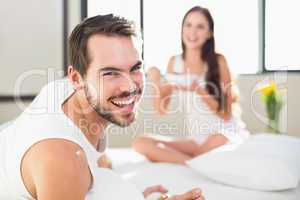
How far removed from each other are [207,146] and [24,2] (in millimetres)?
1755

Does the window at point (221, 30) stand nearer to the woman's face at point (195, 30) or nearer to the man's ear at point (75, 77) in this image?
the woman's face at point (195, 30)

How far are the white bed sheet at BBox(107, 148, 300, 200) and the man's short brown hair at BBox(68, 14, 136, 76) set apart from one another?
653mm

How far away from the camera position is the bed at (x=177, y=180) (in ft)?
5.10

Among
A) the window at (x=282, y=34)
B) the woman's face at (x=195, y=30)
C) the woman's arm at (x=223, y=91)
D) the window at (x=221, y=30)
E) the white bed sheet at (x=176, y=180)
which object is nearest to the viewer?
the white bed sheet at (x=176, y=180)

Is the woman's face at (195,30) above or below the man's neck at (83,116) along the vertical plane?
above

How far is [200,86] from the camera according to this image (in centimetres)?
252

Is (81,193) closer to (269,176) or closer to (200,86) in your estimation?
(269,176)

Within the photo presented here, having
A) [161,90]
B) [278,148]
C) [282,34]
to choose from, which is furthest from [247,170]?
[282,34]

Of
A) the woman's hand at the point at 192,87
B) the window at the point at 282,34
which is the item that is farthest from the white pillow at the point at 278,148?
the window at the point at 282,34

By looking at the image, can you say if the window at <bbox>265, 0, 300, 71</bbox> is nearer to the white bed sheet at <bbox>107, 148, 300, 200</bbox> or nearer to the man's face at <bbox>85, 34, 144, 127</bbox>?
the white bed sheet at <bbox>107, 148, 300, 200</bbox>

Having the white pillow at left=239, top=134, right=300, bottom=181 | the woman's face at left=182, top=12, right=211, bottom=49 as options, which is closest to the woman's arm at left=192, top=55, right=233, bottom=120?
the woman's face at left=182, top=12, right=211, bottom=49

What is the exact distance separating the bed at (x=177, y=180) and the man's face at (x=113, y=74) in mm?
425

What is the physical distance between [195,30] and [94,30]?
1593mm

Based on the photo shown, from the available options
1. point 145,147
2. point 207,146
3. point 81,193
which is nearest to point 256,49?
point 207,146
